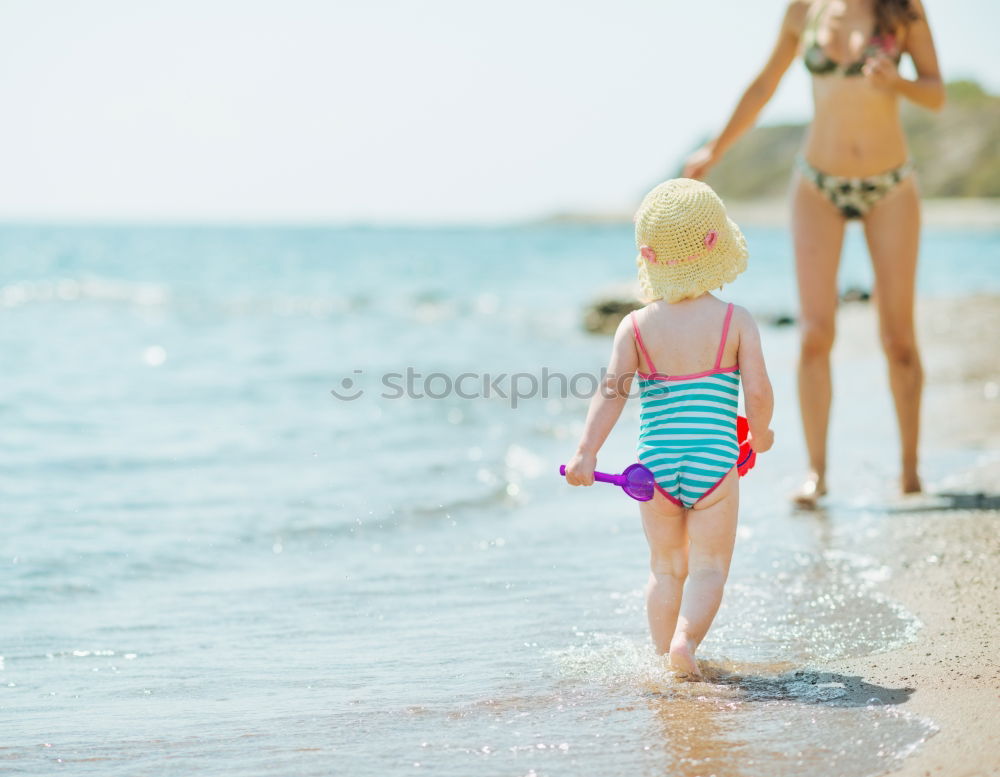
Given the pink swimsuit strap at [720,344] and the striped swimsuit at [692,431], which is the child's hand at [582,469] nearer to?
the striped swimsuit at [692,431]

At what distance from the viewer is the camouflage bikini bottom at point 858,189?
15.8 ft

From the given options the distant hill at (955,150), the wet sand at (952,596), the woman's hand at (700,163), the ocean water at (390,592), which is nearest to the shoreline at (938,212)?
the distant hill at (955,150)

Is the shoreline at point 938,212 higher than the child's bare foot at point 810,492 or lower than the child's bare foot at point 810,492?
higher

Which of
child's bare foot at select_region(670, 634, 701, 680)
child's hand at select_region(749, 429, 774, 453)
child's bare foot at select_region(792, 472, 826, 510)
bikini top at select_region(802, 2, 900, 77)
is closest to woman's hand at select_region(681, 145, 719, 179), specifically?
bikini top at select_region(802, 2, 900, 77)

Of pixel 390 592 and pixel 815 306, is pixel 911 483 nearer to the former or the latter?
pixel 815 306

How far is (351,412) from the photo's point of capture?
8.23 meters

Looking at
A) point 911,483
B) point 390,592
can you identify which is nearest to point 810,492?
point 911,483

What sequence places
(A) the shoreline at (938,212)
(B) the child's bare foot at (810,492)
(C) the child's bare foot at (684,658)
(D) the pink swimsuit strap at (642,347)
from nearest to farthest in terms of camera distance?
1. (C) the child's bare foot at (684,658)
2. (D) the pink swimsuit strap at (642,347)
3. (B) the child's bare foot at (810,492)
4. (A) the shoreline at (938,212)

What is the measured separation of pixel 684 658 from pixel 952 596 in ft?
3.62

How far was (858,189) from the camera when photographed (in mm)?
4805

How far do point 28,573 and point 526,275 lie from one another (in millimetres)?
28835

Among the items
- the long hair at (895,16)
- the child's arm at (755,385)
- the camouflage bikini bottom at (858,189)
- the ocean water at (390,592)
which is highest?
the long hair at (895,16)

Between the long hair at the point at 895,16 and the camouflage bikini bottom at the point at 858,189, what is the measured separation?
21.7 inches

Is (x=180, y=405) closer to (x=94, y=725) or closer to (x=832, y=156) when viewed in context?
(x=832, y=156)
